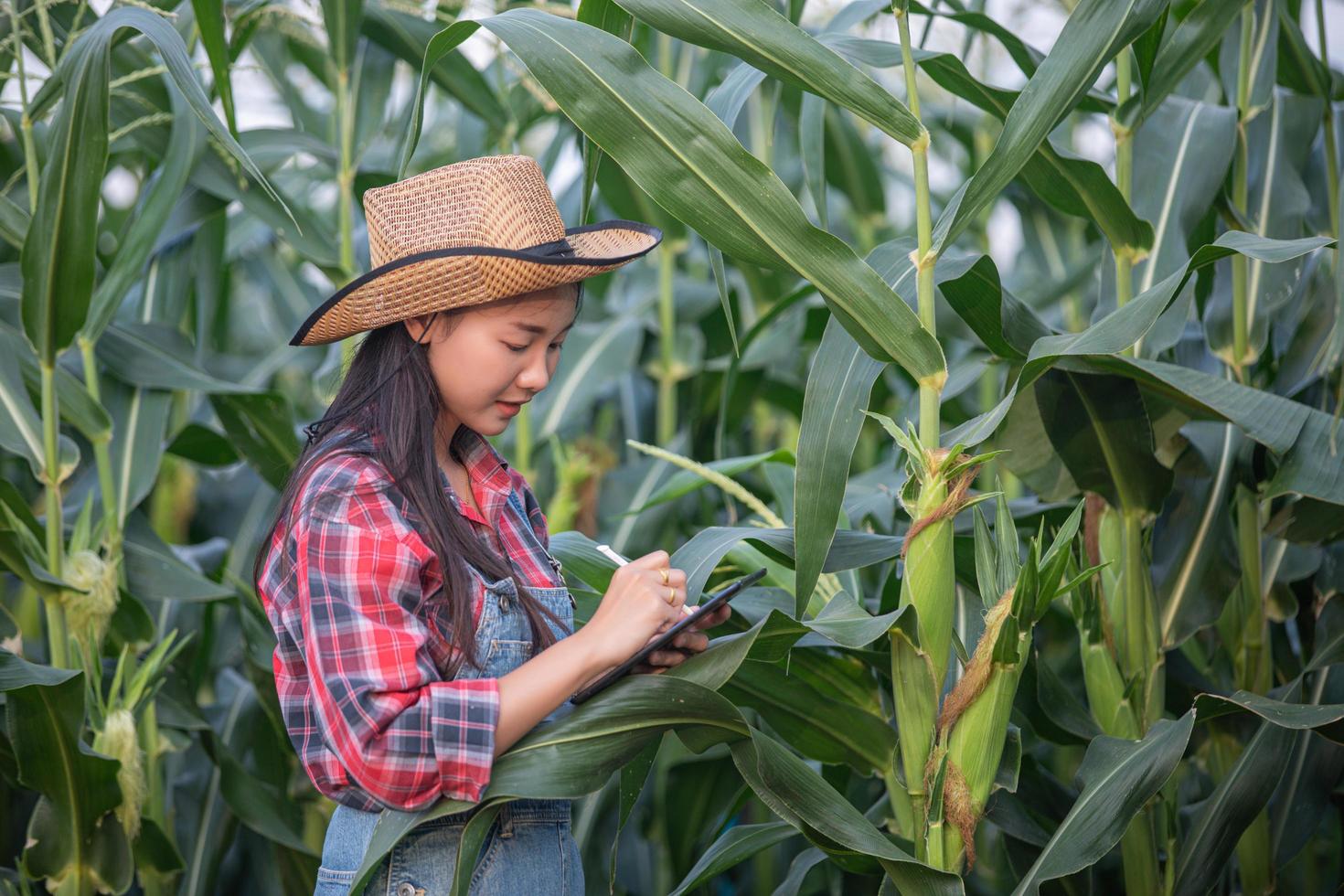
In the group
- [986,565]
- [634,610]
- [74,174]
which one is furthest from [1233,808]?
[74,174]

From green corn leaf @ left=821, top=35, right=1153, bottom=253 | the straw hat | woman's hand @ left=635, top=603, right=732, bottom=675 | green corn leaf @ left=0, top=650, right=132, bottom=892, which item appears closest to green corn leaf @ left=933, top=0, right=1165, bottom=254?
green corn leaf @ left=821, top=35, right=1153, bottom=253

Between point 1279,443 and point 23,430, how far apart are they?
68.1 inches

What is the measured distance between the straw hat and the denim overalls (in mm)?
295

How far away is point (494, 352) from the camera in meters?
1.26

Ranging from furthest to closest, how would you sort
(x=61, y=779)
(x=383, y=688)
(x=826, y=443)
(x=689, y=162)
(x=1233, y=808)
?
1. (x=61, y=779)
2. (x=1233, y=808)
3. (x=826, y=443)
4. (x=689, y=162)
5. (x=383, y=688)

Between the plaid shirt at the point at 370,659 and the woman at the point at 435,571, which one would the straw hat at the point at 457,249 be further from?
the plaid shirt at the point at 370,659

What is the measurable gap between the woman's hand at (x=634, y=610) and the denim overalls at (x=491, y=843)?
15 cm

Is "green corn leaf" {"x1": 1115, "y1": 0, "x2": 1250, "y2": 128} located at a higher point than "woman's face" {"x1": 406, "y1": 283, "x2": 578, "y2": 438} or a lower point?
higher

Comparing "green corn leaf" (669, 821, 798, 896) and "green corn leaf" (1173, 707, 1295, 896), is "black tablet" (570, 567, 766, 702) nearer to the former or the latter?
"green corn leaf" (669, 821, 798, 896)

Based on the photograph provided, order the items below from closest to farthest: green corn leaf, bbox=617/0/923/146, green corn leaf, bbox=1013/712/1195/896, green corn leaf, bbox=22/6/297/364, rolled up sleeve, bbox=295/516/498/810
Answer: rolled up sleeve, bbox=295/516/498/810, green corn leaf, bbox=617/0/923/146, green corn leaf, bbox=1013/712/1195/896, green corn leaf, bbox=22/6/297/364

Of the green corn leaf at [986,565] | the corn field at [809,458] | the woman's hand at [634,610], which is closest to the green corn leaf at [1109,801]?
the corn field at [809,458]

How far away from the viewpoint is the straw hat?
4.01 feet

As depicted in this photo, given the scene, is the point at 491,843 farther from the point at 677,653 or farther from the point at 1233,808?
the point at 1233,808

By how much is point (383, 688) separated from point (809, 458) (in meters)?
0.50
